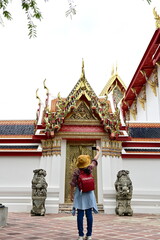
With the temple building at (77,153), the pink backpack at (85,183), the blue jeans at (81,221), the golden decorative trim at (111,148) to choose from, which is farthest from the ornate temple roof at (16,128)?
the blue jeans at (81,221)

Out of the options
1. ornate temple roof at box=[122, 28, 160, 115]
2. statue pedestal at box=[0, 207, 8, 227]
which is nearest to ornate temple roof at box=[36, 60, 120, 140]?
statue pedestal at box=[0, 207, 8, 227]

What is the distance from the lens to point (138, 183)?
8.23 meters

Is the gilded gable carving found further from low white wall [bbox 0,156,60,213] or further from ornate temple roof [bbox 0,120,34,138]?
ornate temple roof [bbox 0,120,34,138]

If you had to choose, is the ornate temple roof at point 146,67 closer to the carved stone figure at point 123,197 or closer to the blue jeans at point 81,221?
the carved stone figure at point 123,197

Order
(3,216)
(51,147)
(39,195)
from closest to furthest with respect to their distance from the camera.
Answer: (3,216)
(39,195)
(51,147)

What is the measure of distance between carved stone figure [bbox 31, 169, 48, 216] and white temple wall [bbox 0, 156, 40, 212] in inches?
39.8

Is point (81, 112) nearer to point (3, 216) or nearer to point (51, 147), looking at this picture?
point (51, 147)

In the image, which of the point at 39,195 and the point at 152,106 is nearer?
the point at 39,195

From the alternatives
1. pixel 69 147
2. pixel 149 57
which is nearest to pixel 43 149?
pixel 69 147

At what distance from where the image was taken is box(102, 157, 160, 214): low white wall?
746cm

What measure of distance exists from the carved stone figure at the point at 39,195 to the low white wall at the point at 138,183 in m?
1.84

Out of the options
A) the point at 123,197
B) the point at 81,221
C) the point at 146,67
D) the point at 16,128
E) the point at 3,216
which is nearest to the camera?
the point at 81,221

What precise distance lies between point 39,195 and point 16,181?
1704mm

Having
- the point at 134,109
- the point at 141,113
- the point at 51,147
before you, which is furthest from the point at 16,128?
the point at 134,109
